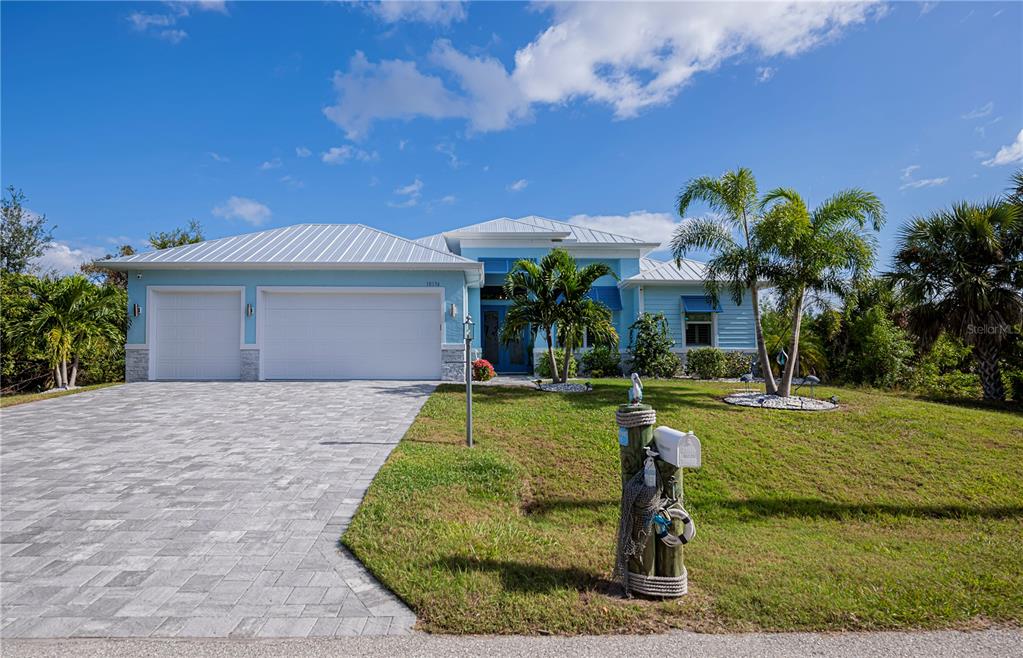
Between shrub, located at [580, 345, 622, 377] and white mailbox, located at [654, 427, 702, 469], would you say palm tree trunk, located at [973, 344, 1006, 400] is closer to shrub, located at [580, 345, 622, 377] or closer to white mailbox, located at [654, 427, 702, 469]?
shrub, located at [580, 345, 622, 377]

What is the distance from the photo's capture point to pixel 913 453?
7.61m

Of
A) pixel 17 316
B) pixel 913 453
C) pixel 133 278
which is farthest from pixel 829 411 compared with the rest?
pixel 17 316

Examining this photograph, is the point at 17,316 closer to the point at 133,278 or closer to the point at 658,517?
the point at 133,278

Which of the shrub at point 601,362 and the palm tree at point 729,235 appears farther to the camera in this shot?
the shrub at point 601,362

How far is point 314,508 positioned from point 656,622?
3.51m

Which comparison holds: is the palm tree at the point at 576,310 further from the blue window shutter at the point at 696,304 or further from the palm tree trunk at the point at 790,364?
the blue window shutter at the point at 696,304

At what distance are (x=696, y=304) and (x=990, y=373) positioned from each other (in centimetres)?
793

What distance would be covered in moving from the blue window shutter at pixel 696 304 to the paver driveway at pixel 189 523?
40.2 feet

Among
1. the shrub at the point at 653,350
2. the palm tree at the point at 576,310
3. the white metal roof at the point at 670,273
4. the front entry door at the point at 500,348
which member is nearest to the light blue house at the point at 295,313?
the palm tree at the point at 576,310

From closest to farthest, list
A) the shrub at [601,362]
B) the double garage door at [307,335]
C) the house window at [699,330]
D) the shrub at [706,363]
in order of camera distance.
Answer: the double garage door at [307,335] → the shrub at [601,362] → the shrub at [706,363] → the house window at [699,330]

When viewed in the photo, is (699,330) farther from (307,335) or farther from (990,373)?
(307,335)

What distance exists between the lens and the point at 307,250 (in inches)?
591

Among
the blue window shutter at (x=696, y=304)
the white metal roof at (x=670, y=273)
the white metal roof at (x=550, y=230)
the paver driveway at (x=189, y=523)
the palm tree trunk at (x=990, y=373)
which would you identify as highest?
the white metal roof at (x=550, y=230)

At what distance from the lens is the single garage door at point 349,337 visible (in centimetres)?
1421
